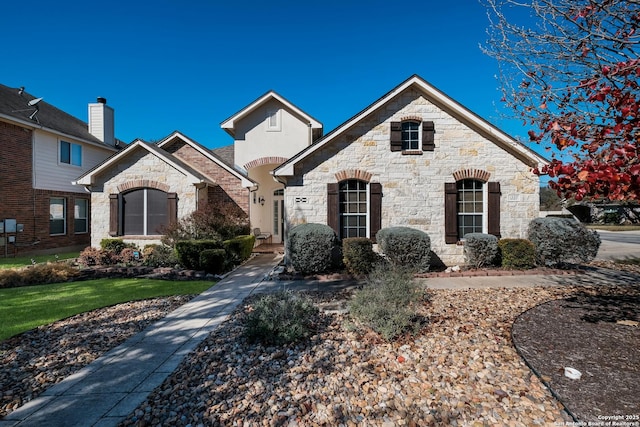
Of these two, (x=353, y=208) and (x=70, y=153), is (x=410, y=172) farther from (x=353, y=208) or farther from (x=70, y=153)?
(x=70, y=153)

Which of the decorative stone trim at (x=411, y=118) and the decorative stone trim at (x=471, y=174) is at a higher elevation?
the decorative stone trim at (x=411, y=118)

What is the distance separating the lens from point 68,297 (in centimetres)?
726

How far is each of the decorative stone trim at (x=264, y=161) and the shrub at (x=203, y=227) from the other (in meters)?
4.45

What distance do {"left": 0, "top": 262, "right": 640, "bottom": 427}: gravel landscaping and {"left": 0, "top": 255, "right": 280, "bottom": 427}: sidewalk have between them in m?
0.19

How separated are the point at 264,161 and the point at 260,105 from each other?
2915 mm

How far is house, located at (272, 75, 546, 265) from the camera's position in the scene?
10.3 metres

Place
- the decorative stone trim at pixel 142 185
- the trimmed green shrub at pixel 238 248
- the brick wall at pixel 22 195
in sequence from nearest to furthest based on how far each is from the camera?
the trimmed green shrub at pixel 238 248 → the decorative stone trim at pixel 142 185 → the brick wall at pixel 22 195

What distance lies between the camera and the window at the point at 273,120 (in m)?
16.1

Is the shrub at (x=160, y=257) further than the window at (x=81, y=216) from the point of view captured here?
No

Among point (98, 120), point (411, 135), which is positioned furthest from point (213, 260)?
point (98, 120)

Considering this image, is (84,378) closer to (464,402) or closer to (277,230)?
(464,402)

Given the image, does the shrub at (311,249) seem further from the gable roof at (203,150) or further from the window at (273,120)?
the window at (273,120)

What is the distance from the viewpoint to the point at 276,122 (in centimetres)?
1611

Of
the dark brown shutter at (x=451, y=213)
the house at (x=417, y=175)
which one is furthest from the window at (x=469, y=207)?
the dark brown shutter at (x=451, y=213)
